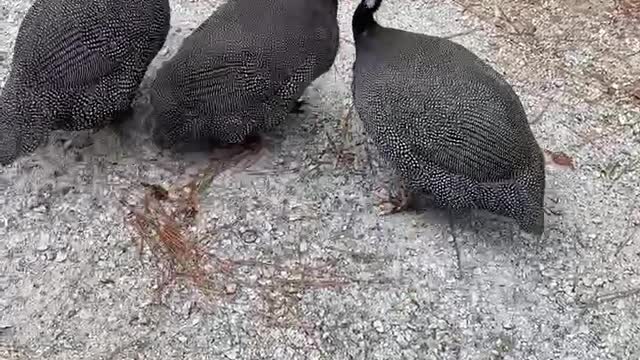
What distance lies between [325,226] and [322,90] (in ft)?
2.71

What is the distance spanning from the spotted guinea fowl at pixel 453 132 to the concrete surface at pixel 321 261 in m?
0.22

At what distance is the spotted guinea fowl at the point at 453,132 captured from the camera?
2.92m

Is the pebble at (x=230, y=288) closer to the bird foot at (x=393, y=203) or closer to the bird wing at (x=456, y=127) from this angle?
the bird foot at (x=393, y=203)

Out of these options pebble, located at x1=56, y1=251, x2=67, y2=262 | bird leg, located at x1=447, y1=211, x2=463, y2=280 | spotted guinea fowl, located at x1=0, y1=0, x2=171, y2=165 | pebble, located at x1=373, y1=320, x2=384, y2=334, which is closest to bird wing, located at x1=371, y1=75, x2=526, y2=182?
bird leg, located at x1=447, y1=211, x2=463, y2=280

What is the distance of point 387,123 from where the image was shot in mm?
3041

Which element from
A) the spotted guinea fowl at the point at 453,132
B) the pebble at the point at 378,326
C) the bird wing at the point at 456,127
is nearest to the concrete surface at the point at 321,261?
the pebble at the point at 378,326

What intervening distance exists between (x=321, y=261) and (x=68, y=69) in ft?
3.77

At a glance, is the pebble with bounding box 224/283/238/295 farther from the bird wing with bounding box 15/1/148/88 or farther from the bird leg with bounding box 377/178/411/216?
the bird wing with bounding box 15/1/148/88

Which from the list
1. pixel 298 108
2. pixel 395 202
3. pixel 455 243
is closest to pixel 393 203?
pixel 395 202

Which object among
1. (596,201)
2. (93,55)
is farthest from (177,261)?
(596,201)

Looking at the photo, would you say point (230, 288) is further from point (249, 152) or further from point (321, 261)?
point (249, 152)

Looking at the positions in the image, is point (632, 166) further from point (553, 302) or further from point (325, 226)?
point (325, 226)

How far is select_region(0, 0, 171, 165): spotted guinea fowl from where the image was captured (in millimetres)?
3092

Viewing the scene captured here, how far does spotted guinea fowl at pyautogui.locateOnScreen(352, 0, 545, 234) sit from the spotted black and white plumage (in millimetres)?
274
